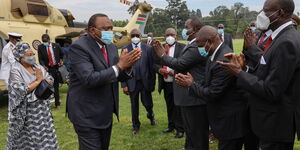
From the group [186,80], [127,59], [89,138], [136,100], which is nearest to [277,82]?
[186,80]

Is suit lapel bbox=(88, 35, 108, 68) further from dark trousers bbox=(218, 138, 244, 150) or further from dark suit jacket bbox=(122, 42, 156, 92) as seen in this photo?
dark suit jacket bbox=(122, 42, 156, 92)

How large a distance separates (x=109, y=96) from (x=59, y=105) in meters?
6.06

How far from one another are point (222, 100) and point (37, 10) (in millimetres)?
9689

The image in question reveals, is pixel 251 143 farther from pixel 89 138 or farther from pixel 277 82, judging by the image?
pixel 89 138

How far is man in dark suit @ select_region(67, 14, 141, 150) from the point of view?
9.58ft

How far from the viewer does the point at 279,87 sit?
2.35m

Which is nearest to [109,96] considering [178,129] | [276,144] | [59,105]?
[276,144]

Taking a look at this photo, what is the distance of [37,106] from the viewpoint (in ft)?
13.5

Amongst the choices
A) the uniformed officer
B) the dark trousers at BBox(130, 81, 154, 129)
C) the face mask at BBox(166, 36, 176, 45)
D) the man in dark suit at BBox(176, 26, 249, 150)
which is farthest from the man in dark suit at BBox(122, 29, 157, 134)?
the uniformed officer

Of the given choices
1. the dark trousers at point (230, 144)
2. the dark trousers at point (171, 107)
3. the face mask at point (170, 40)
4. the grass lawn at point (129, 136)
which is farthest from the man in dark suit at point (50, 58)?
the dark trousers at point (230, 144)

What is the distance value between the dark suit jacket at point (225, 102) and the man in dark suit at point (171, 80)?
2.42m

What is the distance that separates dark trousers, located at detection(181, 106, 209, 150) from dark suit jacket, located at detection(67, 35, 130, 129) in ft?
4.36

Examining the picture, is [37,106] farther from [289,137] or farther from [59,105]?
[59,105]

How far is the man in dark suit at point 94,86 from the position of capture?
115 inches
